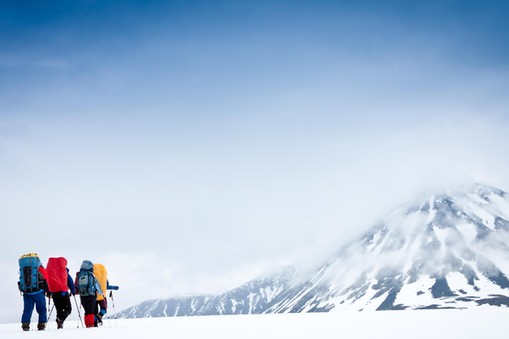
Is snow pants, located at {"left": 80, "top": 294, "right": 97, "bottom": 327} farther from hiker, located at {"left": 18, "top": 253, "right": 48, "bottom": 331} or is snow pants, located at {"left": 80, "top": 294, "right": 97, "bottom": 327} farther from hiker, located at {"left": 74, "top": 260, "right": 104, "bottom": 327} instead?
hiker, located at {"left": 18, "top": 253, "right": 48, "bottom": 331}

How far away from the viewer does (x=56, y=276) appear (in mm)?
13477

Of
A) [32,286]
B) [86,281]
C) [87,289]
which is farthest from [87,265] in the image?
[32,286]

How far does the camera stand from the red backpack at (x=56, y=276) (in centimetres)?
1343

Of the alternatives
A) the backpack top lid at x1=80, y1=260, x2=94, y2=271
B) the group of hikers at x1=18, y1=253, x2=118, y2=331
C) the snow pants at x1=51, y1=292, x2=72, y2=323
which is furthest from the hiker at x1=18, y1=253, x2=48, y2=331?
the backpack top lid at x1=80, y1=260, x2=94, y2=271

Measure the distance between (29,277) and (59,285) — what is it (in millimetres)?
961

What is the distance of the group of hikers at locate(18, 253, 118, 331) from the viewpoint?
43.3 ft

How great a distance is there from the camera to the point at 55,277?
1346 cm

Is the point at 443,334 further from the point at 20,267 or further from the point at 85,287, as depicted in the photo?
the point at 20,267

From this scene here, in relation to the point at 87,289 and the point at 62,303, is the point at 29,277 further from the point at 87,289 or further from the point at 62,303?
the point at 87,289

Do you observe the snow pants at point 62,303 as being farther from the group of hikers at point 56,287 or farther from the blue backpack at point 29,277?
the blue backpack at point 29,277

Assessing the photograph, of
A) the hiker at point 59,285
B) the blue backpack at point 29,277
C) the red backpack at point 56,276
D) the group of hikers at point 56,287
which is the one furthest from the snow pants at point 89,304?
the blue backpack at point 29,277

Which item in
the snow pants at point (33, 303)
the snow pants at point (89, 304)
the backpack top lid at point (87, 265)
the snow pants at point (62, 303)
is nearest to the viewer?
the snow pants at point (33, 303)

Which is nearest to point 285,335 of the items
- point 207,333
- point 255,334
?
point 255,334

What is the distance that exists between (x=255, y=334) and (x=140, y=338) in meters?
2.39
